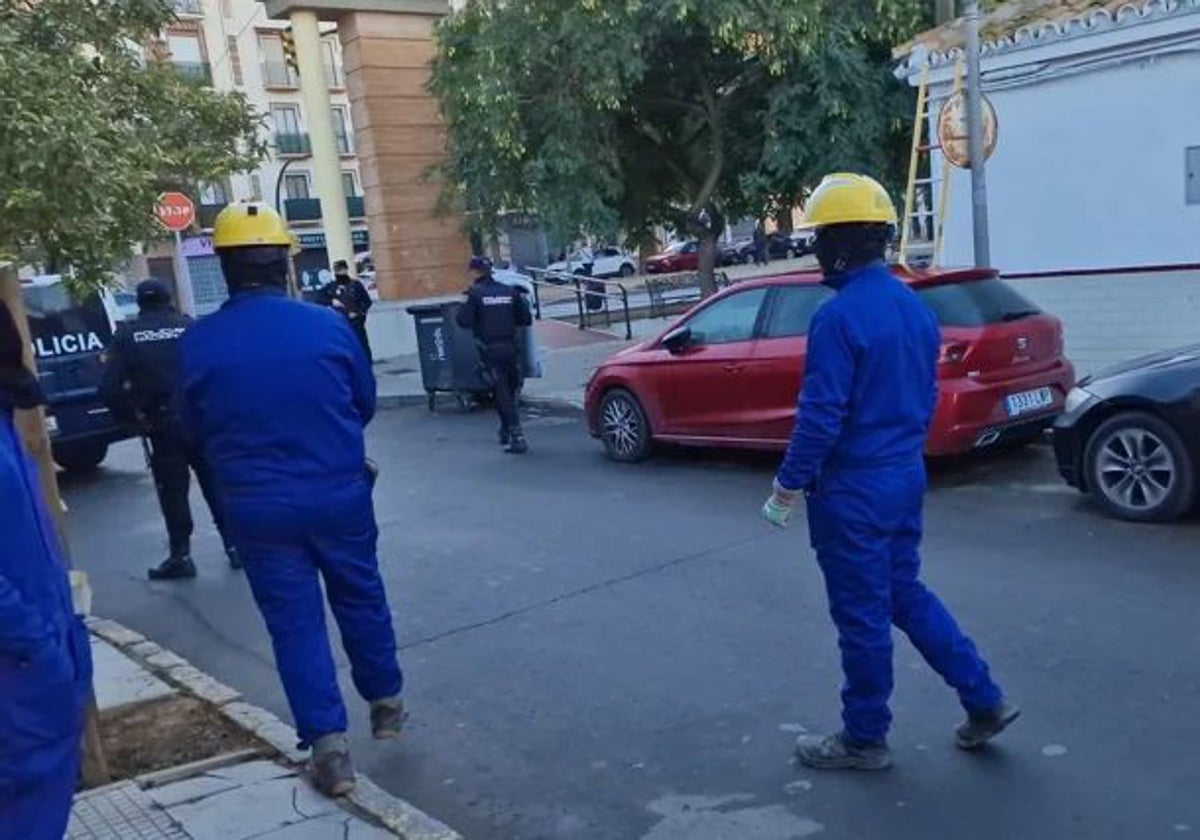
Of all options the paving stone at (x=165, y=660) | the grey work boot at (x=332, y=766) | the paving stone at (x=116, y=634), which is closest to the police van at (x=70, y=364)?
the paving stone at (x=116, y=634)

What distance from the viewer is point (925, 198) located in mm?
13039

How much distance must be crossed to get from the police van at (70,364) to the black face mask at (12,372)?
8.89 metres

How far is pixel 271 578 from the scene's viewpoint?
3992 mm

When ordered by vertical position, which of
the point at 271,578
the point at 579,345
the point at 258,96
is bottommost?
the point at 579,345

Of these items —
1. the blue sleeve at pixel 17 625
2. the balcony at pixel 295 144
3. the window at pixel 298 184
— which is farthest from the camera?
the window at pixel 298 184

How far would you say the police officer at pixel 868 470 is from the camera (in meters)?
3.75

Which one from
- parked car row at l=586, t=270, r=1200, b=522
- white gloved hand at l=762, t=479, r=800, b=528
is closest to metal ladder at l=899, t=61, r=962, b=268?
parked car row at l=586, t=270, r=1200, b=522

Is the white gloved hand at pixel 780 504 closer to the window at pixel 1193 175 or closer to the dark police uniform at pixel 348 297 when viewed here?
the window at pixel 1193 175

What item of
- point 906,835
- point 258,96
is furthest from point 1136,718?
point 258,96

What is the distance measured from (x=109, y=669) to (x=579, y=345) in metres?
14.1

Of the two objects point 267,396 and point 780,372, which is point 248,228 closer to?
point 267,396

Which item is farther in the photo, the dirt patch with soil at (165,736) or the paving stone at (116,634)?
the paving stone at (116,634)

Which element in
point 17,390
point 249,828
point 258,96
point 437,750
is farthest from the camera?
point 258,96

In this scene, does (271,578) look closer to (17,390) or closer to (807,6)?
(17,390)
